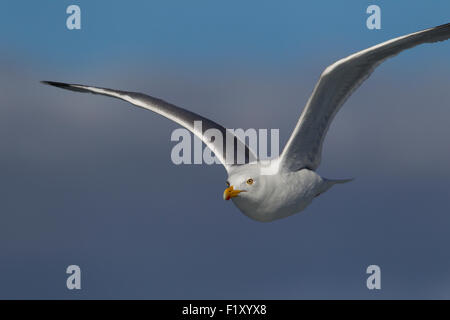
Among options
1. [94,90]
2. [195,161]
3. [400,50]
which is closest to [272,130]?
[195,161]

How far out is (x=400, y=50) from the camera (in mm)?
10242

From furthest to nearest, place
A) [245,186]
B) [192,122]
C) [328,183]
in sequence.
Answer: [192,122] < [328,183] < [245,186]

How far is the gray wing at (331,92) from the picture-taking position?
998 centimetres

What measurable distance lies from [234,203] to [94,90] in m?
4.37

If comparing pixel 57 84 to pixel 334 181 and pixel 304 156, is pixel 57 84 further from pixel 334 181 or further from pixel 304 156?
pixel 334 181

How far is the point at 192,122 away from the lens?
1311cm

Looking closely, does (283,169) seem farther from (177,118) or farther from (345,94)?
(177,118)

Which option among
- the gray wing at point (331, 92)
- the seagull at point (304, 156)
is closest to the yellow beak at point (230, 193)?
the seagull at point (304, 156)

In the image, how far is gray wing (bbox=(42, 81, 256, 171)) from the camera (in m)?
12.4

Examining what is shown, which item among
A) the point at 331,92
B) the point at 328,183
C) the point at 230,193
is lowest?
the point at 230,193

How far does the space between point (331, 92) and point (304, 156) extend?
1422 mm

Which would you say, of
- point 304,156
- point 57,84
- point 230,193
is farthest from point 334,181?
point 57,84

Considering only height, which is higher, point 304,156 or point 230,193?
point 304,156

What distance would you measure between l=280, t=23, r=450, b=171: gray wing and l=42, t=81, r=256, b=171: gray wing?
120cm
